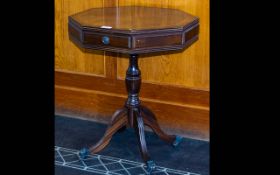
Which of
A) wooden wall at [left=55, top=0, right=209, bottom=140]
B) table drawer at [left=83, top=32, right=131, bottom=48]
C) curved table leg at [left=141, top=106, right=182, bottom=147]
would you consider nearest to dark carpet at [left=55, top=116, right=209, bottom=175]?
curved table leg at [left=141, top=106, right=182, bottom=147]

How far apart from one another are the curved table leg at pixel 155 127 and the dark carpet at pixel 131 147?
0.17 feet

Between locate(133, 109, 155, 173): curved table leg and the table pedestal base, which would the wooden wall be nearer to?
the table pedestal base

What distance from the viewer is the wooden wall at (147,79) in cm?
376

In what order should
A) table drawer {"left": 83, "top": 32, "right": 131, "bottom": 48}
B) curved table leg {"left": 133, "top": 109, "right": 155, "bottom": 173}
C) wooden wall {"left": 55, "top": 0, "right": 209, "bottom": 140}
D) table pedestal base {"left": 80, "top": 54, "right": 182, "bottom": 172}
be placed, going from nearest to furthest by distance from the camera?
table drawer {"left": 83, "top": 32, "right": 131, "bottom": 48}
curved table leg {"left": 133, "top": 109, "right": 155, "bottom": 173}
table pedestal base {"left": 80, "top": 54, "right": 182, "bottom": 172}
wooden wall {"left": 55, "top": 0, "right": 209, "bottom": 140}

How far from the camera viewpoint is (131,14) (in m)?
3.41

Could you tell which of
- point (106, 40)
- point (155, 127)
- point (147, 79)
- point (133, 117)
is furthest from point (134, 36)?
point (147, 79)

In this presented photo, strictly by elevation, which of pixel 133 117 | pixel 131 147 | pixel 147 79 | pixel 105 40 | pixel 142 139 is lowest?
pixel 131 147

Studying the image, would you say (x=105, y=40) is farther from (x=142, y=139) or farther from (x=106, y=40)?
(x=142, y=139)

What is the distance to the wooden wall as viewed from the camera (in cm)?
376

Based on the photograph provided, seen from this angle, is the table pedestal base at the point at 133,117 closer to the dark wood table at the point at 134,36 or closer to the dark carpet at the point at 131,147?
the dark wood table at the point at 134,36

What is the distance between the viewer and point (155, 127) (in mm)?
3633

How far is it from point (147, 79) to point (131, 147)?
1.95 feet
